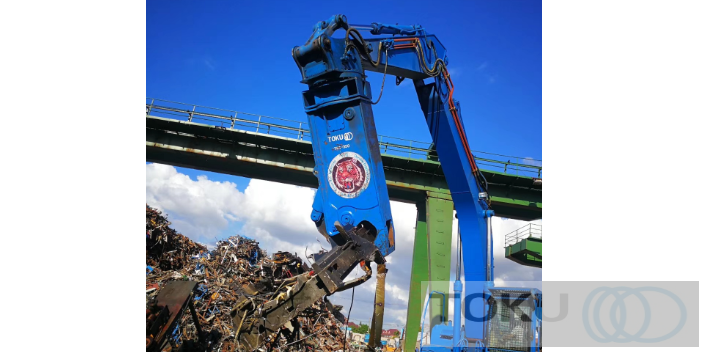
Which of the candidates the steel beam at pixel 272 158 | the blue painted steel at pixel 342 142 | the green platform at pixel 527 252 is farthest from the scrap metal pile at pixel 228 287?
the green platform at pixel 527 252

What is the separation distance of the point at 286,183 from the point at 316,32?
13.1 metres

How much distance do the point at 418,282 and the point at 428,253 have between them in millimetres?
1390

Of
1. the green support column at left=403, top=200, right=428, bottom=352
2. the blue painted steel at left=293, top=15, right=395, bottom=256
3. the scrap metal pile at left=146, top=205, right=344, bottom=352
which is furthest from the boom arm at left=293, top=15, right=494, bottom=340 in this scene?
the green support column at left=403, top=200, right=428, bottom=352

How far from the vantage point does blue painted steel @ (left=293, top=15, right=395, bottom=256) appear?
625 centimetres

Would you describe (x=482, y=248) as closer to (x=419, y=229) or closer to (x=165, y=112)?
(x=419, y=229)

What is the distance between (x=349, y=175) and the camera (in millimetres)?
6395

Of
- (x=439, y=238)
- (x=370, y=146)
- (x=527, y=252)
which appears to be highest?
(x=370, y=146)

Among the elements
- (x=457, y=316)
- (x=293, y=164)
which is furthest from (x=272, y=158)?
(x=457, y=316)

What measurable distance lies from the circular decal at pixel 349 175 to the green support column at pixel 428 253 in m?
9.73
